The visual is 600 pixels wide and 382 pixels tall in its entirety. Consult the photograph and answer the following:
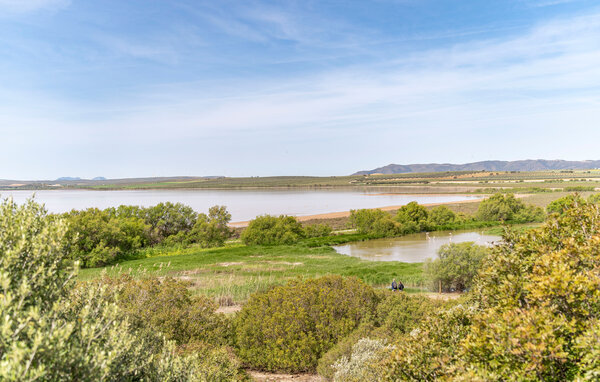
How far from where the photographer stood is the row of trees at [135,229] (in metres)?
38.6

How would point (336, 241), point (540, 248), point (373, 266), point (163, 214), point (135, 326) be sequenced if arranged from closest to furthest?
point (540, 248) → point (135, 326) → point (373, 266) → point (336, 241) → point (163, 214)

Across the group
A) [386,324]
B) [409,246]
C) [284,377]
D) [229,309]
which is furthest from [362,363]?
[409,246]

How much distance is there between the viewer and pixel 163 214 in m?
52.5

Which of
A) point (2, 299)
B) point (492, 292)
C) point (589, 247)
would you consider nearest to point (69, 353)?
point (2, 299)

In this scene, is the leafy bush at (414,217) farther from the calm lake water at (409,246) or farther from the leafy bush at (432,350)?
the leafy bush at (432,350)

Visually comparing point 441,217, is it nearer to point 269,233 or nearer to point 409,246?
point 409,246

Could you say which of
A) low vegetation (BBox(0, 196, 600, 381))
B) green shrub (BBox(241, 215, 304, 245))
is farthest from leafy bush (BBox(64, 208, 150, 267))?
low vegetation (BBox(0, 196, 600, 381))

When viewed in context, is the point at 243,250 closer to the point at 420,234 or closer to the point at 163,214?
the point at 163,214

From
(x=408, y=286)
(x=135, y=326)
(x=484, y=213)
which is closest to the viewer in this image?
(x=135, y=326)

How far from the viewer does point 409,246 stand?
4622 cm

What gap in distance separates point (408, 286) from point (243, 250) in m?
22.3

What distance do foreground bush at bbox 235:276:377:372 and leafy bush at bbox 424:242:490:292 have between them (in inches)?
446

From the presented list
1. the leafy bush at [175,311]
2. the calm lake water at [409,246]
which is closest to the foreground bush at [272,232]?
the calm lake water at [409,246]

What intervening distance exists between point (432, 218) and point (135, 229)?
44.4 m
